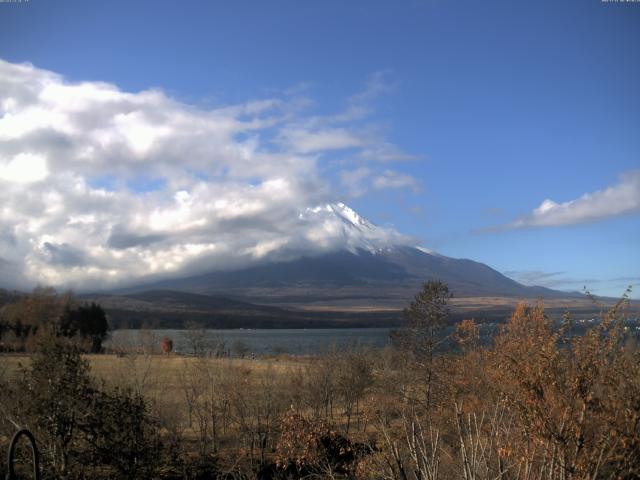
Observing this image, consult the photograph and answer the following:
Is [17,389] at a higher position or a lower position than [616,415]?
lower

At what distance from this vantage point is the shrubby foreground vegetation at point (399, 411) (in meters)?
7.50

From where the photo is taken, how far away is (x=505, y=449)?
762 centimetres

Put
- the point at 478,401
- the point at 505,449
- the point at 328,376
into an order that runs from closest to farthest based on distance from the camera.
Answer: the point at 505,449, the point at 478,401, the point at 328,376

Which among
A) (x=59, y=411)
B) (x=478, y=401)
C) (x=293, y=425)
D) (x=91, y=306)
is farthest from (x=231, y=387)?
(x=91, y=306)

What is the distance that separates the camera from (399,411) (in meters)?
13.1

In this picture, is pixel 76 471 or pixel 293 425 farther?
pixel 293 425

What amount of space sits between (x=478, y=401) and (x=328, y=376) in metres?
10.7

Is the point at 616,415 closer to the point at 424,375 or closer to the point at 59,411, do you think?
the point at 59,411

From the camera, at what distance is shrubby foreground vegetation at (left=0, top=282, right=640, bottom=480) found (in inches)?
295

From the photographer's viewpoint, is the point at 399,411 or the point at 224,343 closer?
the point at 399,411

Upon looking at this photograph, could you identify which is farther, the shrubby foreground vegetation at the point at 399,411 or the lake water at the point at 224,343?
the lake water at the point at 224,343

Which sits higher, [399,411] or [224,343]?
[399,411]

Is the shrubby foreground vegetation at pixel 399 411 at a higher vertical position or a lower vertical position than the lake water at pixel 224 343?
higher

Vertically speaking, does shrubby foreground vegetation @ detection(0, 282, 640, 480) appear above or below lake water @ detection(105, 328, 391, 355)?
above
